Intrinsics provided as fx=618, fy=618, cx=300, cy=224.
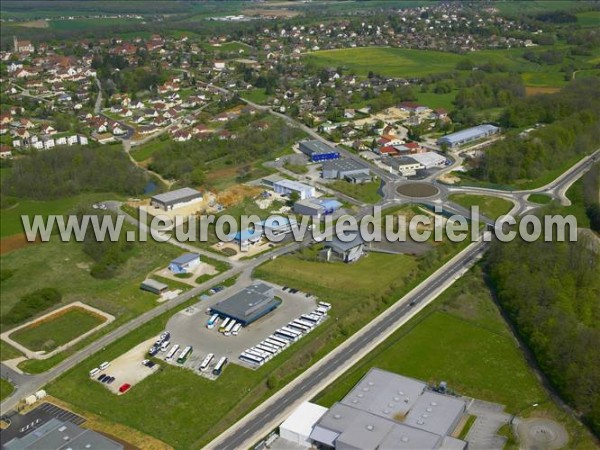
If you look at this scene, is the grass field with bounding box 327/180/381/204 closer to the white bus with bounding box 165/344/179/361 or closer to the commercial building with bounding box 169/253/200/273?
the commercial building with bounding box 169/253/200/273

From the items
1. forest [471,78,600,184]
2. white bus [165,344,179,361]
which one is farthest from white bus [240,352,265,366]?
forest [471,78,600,184]

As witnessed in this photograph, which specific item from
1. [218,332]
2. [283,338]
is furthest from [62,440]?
[283,338]

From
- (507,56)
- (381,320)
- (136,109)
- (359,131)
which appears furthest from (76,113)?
(507,56)

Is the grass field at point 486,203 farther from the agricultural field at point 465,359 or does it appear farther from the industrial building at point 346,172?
the agricultural field at point 465,359

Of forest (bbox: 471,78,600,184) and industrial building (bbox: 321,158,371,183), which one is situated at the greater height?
forest (bbox: 471,78,600,184)

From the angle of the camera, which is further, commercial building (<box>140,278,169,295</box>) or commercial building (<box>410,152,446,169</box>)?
commercial building (<box>410,152,446,169</box>)

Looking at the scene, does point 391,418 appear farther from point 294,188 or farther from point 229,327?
point 294,188
